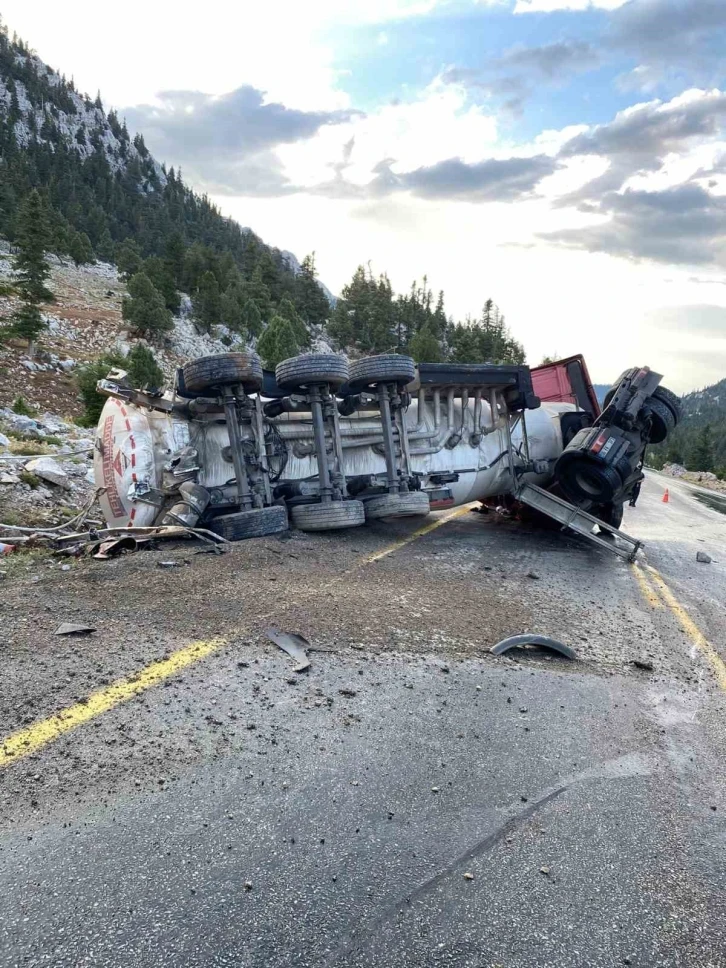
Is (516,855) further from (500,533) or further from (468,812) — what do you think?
(500,533)

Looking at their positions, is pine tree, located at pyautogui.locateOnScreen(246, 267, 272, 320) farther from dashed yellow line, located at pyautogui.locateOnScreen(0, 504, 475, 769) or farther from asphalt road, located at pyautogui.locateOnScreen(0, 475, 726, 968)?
dashed yellow line, located at pyautogui.locateOnScreen(0, 504, 475, 769)

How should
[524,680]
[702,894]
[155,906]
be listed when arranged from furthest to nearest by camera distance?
[524,680] → [702,894] → [155,906]

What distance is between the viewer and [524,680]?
3750mm

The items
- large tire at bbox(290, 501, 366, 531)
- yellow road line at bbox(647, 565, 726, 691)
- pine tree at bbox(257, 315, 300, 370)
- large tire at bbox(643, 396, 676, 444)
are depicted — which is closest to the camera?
yellow road line at bbox(647, 565, 726, 691)

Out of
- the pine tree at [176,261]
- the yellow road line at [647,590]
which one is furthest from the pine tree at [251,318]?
the yellow road line at [647,590]

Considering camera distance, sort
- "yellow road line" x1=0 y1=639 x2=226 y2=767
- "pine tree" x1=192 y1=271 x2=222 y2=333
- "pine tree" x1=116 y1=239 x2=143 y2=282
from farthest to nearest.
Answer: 1. "pine tree" x1=116 y1=239 x2=143 y2=282
2. "pine tree" x1=192 y1=271 x2=222 y2=333
3. "yellow road line" x1=0 y1=639 x2=226 y2=767

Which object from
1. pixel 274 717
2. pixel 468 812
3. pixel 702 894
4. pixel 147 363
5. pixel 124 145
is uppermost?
pixel 124 145

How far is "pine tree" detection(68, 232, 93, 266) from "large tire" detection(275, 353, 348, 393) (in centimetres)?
7355

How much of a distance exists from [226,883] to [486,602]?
11.8ft

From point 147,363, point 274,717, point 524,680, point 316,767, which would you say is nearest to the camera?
point 316,767

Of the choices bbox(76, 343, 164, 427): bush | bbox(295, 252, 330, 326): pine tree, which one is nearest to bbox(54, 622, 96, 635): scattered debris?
bbox(76, 343, 164, 427): bush

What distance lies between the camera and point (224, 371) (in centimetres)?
654

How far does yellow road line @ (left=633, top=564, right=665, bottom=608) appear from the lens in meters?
5.79

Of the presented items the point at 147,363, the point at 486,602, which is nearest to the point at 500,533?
the point at 486,602
